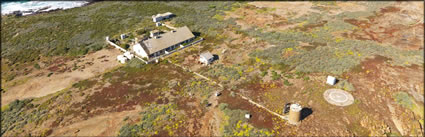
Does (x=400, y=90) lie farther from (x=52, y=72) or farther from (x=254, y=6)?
(x=52, y=72)

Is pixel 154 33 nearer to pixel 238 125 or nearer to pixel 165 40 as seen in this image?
pixel 165 40

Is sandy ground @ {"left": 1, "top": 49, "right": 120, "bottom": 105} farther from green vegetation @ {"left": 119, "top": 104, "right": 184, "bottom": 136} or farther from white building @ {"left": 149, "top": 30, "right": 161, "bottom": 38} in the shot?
green vegetation @ {"left": 119, "top": 104, "right": 184, "bottom": 136}

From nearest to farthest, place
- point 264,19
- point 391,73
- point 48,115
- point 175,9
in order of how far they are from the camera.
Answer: point 48,115 < point 391,73 < point 264,19 < point 175,9

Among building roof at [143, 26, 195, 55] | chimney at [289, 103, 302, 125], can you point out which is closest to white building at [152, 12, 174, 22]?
building roof at [143, 26, 195, 55]

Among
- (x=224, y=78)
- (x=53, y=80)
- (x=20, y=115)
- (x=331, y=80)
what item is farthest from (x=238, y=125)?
(x=53, y=80)

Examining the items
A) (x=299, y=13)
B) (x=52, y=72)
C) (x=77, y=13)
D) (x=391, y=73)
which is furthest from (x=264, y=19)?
(x=77, y=13)

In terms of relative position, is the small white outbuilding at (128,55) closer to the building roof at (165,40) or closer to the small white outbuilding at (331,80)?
the building roof at (165,40)
